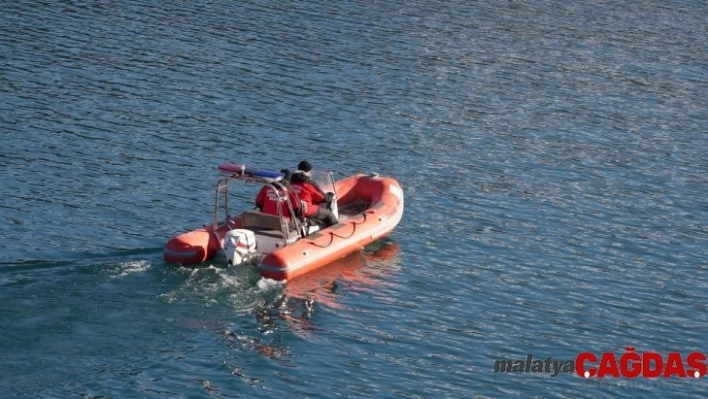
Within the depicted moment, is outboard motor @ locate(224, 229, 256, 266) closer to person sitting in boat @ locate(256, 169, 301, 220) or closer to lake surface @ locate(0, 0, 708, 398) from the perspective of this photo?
lake surface @ locate(0, 0, 708, 398)

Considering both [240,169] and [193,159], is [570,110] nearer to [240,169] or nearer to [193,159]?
[193,159]

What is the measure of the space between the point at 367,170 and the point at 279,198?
7.29 meters

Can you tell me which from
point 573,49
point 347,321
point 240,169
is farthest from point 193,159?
point 573,49

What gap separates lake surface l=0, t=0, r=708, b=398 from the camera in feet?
69.1

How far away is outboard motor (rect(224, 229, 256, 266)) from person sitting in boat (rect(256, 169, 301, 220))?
1.11m

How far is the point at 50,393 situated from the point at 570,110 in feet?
73.5

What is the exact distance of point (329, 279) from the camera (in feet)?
81.5

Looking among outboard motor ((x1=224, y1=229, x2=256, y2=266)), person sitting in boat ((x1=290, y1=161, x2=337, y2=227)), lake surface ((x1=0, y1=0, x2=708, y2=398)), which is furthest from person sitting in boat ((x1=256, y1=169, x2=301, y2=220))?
lake surface ((x1=0, y1=0, x2=708, y2=398))

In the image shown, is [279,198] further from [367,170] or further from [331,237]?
[367,170]

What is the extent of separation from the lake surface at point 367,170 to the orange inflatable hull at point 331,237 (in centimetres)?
31

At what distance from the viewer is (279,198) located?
24.8 meters

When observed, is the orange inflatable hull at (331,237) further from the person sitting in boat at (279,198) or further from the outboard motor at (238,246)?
the person sitting in boat at (279,198)

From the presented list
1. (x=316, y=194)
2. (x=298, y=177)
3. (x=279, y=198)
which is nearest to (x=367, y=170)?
(x=316, y=194)

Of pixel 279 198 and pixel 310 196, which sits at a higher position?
pixel 279 198
